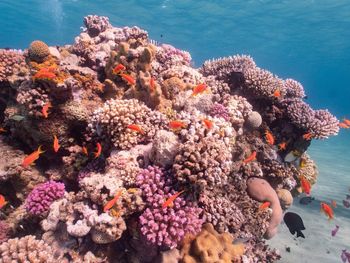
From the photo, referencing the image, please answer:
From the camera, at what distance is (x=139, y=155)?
5215 mm

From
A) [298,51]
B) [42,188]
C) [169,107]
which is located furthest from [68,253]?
[298,51]

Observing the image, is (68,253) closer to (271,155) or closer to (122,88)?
(122,88)

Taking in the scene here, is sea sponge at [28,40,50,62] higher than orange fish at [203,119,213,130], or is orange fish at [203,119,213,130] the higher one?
sea sponge at [28,40,50,62]

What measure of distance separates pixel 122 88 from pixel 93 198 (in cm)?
303

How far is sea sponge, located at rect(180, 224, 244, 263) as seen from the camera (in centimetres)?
458

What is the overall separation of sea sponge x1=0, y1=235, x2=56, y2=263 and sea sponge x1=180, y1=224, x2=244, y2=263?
213 cm

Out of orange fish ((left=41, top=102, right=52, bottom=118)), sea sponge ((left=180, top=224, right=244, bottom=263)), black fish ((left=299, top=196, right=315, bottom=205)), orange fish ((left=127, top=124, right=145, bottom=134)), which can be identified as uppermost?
orange fish ((left=41, top=102, right=52, bottom=118))

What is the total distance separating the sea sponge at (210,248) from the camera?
4582 mm

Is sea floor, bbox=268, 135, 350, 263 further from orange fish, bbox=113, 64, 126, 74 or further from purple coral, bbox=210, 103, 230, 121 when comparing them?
orange fish, bbox=113, 64, 126, 74

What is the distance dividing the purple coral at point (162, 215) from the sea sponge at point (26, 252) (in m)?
1.48

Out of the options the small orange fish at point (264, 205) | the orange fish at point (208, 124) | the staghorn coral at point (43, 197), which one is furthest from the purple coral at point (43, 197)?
the small orange fish at point (264, 205)

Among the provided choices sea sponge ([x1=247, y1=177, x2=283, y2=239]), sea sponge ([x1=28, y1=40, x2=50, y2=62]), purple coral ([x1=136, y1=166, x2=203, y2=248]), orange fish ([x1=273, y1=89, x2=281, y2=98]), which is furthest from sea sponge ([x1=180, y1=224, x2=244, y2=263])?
sea sponge ([x1=28, y1=40, x2=50, y2=62])

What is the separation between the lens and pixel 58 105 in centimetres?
556

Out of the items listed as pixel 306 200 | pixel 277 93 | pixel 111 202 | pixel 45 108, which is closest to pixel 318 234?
pixel 306 200
